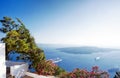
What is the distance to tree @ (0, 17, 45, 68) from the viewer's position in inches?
661

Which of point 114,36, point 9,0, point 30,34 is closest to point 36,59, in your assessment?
point 30,34

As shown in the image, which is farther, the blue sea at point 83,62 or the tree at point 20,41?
the blue sea at point 83,62

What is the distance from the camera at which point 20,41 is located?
660 inches

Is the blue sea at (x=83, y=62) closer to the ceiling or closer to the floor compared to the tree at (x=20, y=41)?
closer to the floor

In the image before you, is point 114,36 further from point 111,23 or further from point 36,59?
point 36,59

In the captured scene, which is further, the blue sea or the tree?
the blue sea

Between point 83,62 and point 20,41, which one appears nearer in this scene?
point 20,41

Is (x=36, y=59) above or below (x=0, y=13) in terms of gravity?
below

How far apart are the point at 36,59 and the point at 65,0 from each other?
282 inches

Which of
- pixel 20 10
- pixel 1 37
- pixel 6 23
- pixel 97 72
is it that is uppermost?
pixel 20 10

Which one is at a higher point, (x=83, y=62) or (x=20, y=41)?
(x=20, y=41)

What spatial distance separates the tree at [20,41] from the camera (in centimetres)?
1680

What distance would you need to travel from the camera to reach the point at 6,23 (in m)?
18.3

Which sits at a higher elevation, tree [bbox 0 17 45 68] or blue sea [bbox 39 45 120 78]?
tree [bbox 0 17 45 68]
